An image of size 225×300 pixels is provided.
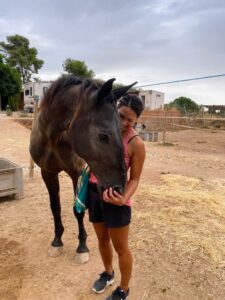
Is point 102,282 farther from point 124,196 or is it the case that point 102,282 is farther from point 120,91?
point 120,91

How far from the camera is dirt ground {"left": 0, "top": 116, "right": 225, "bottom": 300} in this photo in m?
2.13

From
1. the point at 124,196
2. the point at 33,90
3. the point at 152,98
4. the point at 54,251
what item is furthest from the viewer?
the point at 152,98

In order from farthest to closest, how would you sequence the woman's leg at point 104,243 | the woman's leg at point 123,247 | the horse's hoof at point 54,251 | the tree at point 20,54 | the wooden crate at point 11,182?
the tree at point 20,54 < the wooden crate at point 11,182 < the horse's hoof at point 54,251 < the woman's leg at point 104,243 < the woman's leg at point 123,247

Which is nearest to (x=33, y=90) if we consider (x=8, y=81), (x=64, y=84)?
(x=8, y=81)

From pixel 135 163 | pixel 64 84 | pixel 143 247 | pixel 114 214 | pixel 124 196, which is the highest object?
pixel 64 84

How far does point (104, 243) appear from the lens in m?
1.99

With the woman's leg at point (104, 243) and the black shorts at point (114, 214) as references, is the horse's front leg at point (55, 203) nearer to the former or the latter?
the woman's leg at point (104, 243)

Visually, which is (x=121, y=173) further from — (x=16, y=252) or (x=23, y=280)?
(x=16, y=252)

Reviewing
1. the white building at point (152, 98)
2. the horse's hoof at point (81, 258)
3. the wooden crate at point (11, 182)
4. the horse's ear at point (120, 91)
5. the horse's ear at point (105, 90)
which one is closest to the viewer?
the horse's ear at point (105, 90)

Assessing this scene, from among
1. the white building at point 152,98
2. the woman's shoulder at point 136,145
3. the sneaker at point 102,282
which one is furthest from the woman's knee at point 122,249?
the white building at point 152,98

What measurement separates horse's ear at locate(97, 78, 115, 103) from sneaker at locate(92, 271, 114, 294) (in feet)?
4.70

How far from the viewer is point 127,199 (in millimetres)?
1596

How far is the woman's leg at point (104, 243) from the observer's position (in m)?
1.90

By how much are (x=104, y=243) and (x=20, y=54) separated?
43.3 meters
